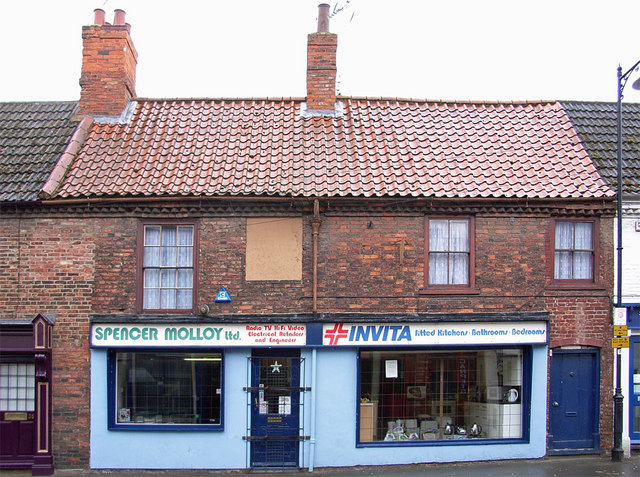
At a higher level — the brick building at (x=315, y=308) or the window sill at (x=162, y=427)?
the brick building at (x=315, y=308)

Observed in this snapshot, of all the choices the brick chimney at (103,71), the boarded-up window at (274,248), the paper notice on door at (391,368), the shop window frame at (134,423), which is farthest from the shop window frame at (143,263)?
the paper notice on door at (391,368)

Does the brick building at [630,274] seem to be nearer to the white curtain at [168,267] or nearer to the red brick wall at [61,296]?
the white curtain at [168,267]

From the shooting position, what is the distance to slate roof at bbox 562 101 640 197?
42.2ft

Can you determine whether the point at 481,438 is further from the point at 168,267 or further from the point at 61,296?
the point at 61,296

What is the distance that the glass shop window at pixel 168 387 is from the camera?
11914 millimetres

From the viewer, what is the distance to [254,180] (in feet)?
39.5

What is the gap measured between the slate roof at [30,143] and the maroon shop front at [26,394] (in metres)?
2.51

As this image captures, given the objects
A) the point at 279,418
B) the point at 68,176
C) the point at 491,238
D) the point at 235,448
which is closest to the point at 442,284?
Answer: the point at 491,238

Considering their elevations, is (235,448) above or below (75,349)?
below

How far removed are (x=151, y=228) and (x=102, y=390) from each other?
3.22 metres

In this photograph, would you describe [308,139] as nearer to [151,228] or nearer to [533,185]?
[151,228]

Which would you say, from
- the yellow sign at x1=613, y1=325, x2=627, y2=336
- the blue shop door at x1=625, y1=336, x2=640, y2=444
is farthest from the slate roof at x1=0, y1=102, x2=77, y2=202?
the blue shop door at x1=625, y1=336, x2=640, y2=444

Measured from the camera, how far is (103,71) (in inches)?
553

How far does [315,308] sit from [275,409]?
2123 millimetres
